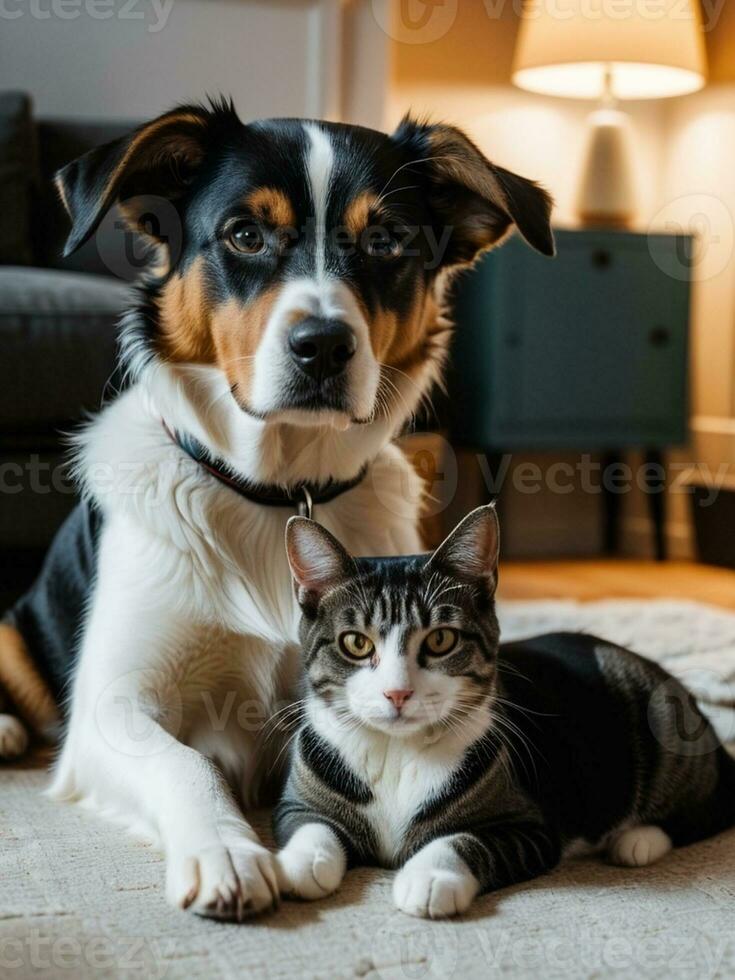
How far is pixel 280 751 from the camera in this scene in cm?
156

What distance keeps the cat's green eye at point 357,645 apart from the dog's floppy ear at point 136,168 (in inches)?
25.9

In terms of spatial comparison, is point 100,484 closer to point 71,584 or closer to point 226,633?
point 71,584

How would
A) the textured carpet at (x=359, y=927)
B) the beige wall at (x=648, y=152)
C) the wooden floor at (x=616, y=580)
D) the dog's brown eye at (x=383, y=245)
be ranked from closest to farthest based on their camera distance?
the textured carpet at (x=359, y=927), the dog's brown eye at (x=383, y=245), the wooden floor at (x=616, y=580), the beige wall at (x=648, y=152)

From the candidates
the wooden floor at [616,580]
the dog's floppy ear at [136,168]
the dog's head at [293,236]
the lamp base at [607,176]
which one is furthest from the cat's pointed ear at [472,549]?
the lamp base at [607,176]

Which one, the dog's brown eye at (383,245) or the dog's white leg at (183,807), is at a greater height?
the dog's brown eye at (383,245)

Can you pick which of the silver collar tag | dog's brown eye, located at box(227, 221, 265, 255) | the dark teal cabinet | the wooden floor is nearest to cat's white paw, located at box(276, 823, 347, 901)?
the silver collar tag

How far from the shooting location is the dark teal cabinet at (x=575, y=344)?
371 centimetres

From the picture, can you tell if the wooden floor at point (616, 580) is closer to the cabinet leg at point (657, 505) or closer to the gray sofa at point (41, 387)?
the cabinet leg at point (657, 505)

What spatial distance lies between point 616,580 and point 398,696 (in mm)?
2670

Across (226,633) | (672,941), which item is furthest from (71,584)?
(672,941)

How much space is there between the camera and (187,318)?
1585 millimetres

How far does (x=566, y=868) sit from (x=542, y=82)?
3.15 metres

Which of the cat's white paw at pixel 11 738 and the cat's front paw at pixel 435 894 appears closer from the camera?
the cat's front paw at pixel 435 894

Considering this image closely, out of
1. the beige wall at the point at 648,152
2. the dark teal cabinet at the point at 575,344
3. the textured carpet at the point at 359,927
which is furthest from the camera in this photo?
the beige wall at the point at 648,152
